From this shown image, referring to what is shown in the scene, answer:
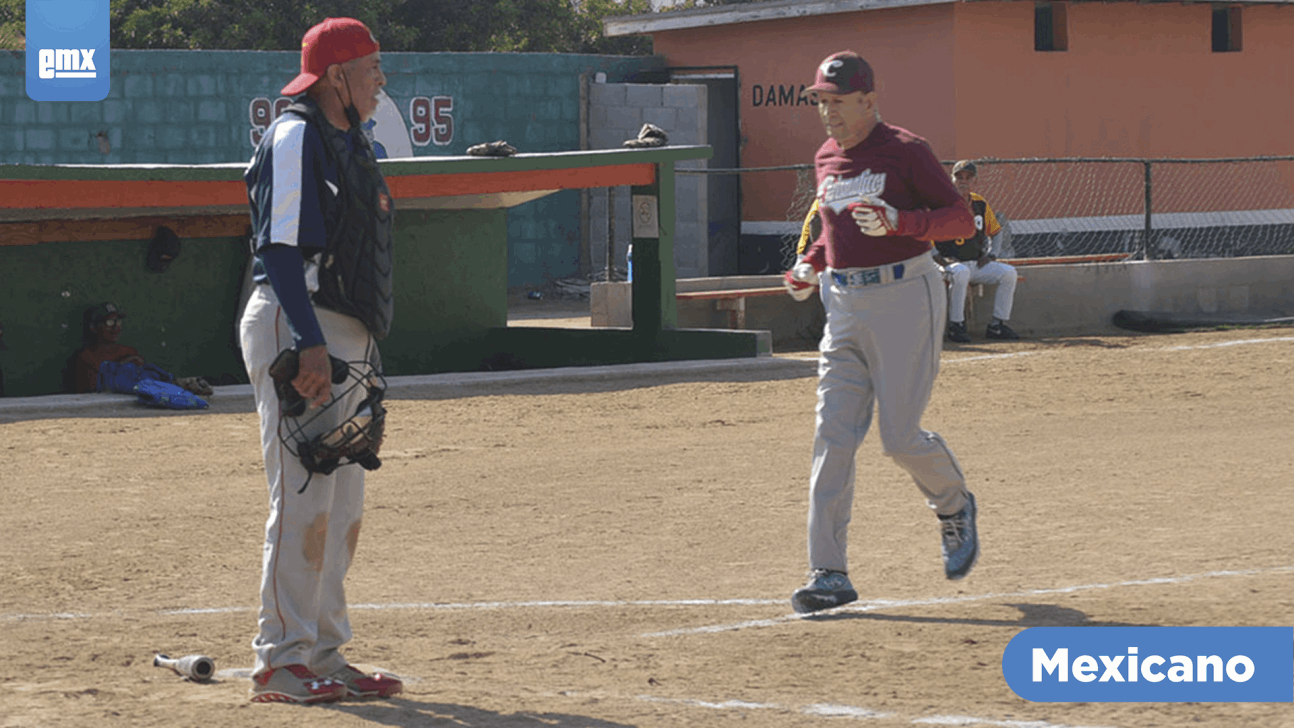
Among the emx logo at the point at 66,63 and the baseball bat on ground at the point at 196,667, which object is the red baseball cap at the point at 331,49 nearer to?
the baseball bat on ground at the point at 196,667

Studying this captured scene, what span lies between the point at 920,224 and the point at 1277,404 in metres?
6.99

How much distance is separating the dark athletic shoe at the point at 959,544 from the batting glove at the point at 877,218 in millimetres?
1168

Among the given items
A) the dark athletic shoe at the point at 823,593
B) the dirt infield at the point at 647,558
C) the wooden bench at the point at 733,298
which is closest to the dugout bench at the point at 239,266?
the wooden bench at the point at 733,298

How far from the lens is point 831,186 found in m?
6.34

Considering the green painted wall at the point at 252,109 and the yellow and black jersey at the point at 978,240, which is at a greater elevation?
the green painted wall at the point at 252,109

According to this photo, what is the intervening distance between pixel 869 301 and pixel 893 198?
391mm

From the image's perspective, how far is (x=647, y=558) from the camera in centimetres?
750

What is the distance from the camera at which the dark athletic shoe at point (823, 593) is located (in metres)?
6.11

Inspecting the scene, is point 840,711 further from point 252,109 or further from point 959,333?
point 252,109

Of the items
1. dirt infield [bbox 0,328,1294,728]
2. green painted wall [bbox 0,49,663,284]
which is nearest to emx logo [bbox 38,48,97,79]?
green painted wall [bbox 0,49,663,284]

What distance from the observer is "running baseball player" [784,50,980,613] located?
6.15 meters

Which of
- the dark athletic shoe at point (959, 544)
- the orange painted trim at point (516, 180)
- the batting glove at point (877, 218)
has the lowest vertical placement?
the dark athletic shoe at point (959, 544)

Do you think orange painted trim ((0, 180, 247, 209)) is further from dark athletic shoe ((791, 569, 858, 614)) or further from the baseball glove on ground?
dark athletic shoe ((791, 569, 858, 614))

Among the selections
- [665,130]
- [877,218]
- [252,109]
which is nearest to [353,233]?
[877,218]
